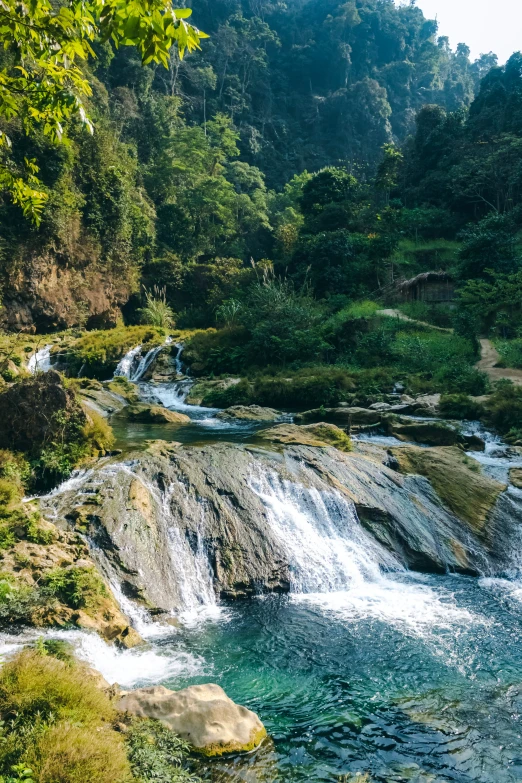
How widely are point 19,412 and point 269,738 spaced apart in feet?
23.6

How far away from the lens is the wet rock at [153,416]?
1513 cm

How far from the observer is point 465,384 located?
58.0 ft

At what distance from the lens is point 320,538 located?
8891mm

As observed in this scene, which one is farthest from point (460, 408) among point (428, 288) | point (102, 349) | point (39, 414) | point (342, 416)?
point (102, 349)

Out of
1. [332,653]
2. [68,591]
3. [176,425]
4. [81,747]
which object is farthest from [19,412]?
[81,747]

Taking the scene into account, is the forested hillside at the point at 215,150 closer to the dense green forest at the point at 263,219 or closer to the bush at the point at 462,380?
the dense green forest at the point at 263,219

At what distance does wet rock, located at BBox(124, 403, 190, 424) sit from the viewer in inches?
596

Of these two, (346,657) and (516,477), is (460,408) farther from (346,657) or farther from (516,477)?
(346,657)

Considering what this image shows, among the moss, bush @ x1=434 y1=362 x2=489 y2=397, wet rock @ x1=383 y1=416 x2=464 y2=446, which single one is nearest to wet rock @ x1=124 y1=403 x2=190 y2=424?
wet rock @ x1=383 y1=416 x2=464 y2=446

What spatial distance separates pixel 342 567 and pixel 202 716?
14.9 feet

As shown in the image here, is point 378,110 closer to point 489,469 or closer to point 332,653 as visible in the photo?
point 489,469

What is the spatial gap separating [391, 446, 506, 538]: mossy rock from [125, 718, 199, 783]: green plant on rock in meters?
7.01

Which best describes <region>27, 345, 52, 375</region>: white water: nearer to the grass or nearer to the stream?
the stream

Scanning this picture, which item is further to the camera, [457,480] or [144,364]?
[144,364]
